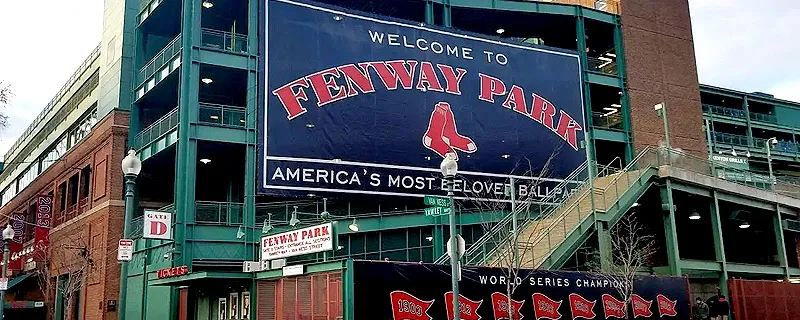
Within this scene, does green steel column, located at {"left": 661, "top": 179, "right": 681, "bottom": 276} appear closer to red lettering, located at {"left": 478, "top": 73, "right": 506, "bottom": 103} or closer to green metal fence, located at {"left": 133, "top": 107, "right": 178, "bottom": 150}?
red lettering, located at {"left": 478, "top": 73, "right": 506, "bottom": 103}

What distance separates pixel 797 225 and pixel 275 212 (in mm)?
24259

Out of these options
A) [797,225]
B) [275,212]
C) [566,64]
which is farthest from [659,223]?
[275,212]

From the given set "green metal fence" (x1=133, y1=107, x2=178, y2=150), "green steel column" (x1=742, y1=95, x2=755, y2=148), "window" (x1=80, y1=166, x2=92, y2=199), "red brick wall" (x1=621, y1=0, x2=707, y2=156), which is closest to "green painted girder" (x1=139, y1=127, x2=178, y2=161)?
"green metal fence" (x1=133, y1=107, x2=178, y2=150)

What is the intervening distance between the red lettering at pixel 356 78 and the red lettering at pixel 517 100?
24.4ft

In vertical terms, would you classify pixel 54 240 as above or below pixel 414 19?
below

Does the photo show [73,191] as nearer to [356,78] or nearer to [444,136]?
[356,78]

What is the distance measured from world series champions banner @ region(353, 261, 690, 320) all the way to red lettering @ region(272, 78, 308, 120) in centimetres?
1346

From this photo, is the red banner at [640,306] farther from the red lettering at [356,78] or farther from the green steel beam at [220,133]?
the green steel beam at [220,133]

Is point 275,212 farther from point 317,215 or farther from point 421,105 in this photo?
point 421,105

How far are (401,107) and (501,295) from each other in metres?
15.0

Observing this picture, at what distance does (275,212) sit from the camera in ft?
109

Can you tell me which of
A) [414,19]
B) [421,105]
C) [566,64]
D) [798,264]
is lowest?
[798,264]

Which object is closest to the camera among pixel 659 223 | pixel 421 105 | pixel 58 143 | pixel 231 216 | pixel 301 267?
pixel 301 267

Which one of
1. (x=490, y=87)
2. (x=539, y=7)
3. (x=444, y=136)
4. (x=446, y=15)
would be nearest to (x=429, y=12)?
(x=446, y=15)
